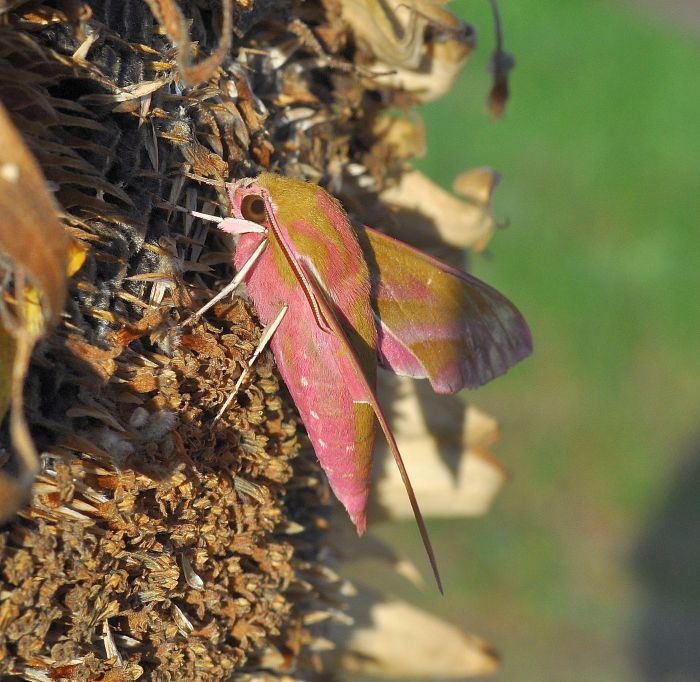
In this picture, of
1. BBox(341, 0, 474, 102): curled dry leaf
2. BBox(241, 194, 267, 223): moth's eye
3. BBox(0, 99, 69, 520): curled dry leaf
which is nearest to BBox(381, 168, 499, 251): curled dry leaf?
BBox(341, 0, 474, 102): curled dry leaf

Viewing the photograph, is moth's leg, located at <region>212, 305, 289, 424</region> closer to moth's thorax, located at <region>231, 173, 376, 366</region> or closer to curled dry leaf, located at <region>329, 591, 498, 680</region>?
moth's thorax, located at <region>231, 173, 376, 366</region>

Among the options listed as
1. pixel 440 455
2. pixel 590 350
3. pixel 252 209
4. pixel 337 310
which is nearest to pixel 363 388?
pixel 337 310

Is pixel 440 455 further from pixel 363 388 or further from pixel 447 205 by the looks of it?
pixel 363 388

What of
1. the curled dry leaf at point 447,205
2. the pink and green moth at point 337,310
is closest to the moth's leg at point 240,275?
the pink and green moth at point 337,310

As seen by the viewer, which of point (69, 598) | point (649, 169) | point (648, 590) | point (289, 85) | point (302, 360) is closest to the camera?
point (69, 598)

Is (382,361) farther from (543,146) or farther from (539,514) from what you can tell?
(543,146)

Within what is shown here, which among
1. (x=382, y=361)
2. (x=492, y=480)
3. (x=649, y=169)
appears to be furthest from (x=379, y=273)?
(x=649, y=169)

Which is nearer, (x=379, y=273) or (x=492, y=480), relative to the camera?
(x=379, y=273)
